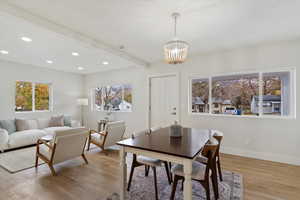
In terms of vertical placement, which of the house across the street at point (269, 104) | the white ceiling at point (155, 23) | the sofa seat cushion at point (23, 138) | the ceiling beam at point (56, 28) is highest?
the white ceiling at point (155, 23)

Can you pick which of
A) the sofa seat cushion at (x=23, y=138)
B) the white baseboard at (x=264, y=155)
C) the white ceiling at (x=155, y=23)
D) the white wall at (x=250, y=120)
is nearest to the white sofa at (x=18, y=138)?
the sofa seat cushion at (x=23, y=138)

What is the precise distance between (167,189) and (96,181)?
1.14 meters

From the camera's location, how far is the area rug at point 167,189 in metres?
2.08

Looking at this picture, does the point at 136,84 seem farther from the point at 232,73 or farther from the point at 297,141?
the point at 297,141

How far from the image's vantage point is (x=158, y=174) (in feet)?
8.91

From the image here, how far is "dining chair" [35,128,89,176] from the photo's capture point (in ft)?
8.86

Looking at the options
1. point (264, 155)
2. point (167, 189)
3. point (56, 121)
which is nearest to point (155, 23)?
point (167, 189)

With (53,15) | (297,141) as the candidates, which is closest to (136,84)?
(53,15)

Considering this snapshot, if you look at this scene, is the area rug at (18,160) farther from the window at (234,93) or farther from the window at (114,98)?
the window at (234,93)

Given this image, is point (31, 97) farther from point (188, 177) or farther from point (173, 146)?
point (188, 177)

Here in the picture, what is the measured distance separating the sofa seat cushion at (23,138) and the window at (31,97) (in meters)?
1.22

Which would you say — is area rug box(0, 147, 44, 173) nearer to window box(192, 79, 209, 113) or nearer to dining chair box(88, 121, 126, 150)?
dining chair box(88, 121, 126, 150)

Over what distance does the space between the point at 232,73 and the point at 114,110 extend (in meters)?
4.07

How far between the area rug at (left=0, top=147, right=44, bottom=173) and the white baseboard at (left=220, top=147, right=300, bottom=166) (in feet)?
13.8
